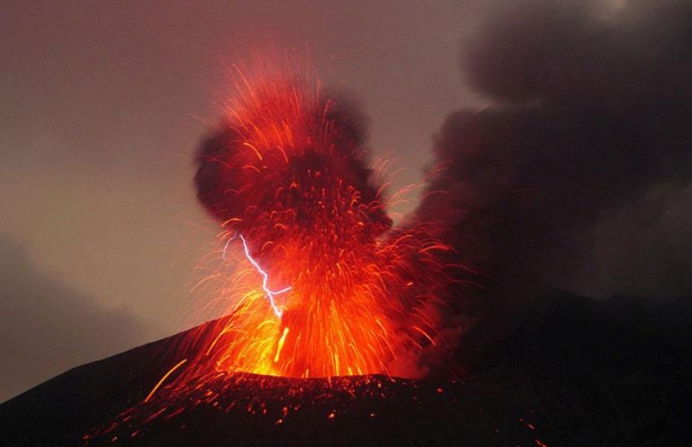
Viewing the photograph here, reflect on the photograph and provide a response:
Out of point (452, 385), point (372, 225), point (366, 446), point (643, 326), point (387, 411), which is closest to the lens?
point (366, 446)

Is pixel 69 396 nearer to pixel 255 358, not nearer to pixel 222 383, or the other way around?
pixel 255 358

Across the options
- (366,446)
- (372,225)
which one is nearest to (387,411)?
(366,446)

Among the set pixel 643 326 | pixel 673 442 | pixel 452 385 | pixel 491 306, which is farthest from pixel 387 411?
pixel 643 326

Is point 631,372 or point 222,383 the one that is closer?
point 222,383

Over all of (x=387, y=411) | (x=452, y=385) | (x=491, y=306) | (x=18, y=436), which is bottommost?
(x=491, y=306)

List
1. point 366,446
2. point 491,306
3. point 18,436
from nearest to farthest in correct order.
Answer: point 366,446 → point 18,436 → point 491,306

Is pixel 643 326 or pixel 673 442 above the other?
pixel 673 442

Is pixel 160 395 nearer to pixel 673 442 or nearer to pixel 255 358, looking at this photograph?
pixel 255 358
